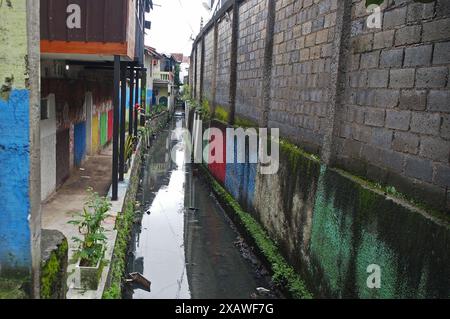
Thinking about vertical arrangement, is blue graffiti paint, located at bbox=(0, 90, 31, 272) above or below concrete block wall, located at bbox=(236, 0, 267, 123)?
below

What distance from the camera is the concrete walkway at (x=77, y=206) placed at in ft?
15.4

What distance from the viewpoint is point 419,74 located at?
3.82 meters

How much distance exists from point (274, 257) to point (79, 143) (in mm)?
6657

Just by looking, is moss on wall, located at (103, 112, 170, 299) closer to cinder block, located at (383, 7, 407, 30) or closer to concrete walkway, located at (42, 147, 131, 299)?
concrete walkway, located at (42, 147, 131, 299)

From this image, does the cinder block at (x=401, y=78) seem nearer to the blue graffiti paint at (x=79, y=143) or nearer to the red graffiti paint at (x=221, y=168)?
the red graffiti paint at (x=221, y=168)

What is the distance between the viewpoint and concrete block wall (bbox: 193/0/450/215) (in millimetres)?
3605

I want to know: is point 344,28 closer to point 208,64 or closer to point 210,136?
point 210,136

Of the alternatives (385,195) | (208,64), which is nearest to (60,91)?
(385,195)

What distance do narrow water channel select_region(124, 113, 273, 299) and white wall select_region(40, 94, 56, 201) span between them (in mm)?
1881

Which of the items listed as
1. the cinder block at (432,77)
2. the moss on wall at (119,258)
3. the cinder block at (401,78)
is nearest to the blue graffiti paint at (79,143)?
the moss on wall at (119,258)

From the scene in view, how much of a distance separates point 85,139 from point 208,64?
7.64 meters

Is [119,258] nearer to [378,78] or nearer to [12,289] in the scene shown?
[12,289]

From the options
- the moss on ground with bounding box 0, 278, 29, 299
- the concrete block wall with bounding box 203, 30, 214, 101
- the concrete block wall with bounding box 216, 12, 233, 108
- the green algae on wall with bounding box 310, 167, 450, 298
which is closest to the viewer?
the moss on ground with bounding box 0, 278, 29, 299

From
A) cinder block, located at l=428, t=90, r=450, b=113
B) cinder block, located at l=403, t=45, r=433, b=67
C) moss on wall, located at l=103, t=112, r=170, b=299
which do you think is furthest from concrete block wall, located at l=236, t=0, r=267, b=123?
cinder block, located at l=428, t=90, r=450, b=113
